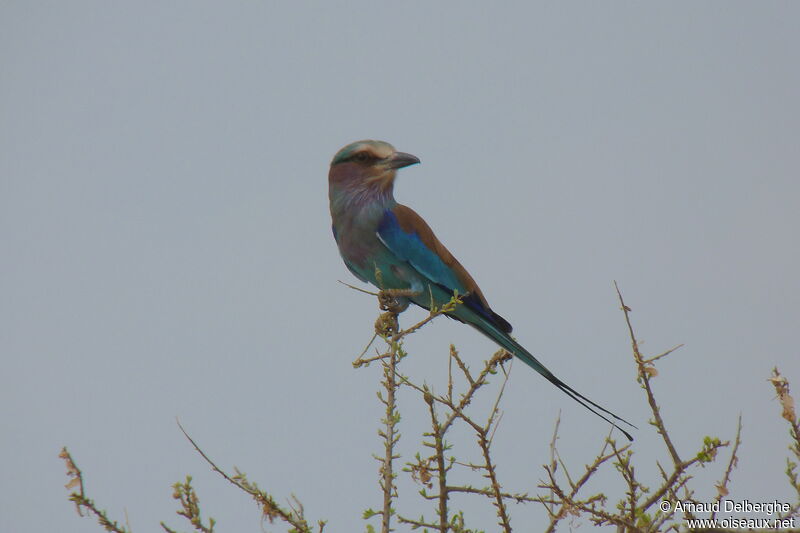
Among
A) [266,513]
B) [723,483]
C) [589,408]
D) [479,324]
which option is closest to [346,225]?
[479,324]

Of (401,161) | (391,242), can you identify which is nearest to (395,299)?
(391,242)

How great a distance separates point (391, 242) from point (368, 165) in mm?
597

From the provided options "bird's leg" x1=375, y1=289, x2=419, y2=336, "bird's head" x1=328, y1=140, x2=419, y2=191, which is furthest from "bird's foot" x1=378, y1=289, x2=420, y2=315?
"bird's head" x1=328, y1=140, x2=419, y2=191

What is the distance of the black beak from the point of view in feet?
21.0

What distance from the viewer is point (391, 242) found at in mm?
6234

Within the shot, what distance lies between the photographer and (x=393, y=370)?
393 cm

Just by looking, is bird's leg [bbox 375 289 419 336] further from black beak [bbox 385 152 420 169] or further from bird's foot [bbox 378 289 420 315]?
black beak [bbox 385 152 420 169]

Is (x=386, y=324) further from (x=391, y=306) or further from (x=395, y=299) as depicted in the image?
(x=395, y=299)

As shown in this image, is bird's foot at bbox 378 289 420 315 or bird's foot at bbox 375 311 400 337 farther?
bird's foot at bbox 378 289 420 315

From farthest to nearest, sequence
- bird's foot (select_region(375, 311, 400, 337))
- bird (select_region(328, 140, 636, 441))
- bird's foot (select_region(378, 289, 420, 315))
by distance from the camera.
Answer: bird (select_region(328, 140, 636, 441))
bird's foot (select_region(378, 289, 420, 315))
bird's foot (select_region(375, 311, 400, 337))

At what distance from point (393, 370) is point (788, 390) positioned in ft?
5.01

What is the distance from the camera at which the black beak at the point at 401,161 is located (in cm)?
640

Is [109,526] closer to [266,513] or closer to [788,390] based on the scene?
[266,513]

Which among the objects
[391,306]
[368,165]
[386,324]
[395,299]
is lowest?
[386,324]
